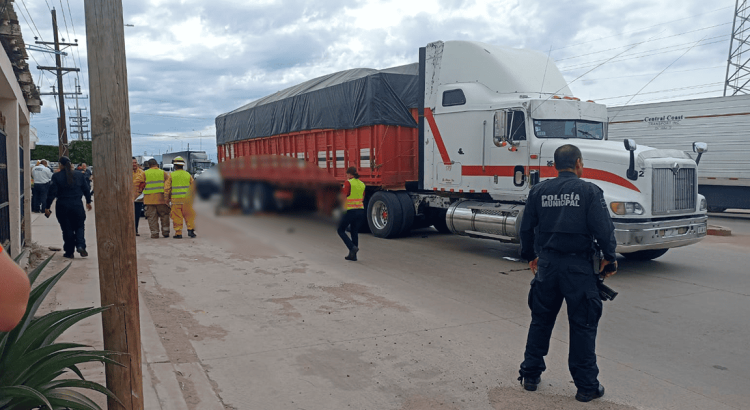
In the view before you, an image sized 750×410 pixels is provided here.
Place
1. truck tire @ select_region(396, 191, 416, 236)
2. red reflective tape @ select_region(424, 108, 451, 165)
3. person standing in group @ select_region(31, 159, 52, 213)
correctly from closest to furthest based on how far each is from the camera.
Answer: red reflective tape @ select_region(424, 108, 451, 165)
truck tire @ select_region(396, 191, 416, 236)
person standing in group @ select_region(31, 159, 52, 213)

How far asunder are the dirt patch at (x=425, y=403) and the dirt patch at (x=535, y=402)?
1.08ft

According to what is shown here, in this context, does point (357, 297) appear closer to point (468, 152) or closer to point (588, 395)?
point (588, 395)

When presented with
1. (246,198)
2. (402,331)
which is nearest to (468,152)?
(246,198)

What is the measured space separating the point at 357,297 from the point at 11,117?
5.87 metres

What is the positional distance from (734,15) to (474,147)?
17.9 m

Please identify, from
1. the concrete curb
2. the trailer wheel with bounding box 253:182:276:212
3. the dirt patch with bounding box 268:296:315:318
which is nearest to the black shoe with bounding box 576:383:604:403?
the dirt patch with bounding box 268:296:315:318

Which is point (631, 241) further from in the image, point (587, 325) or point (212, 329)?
point (212, 329)

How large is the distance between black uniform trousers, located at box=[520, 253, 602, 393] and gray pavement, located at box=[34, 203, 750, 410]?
24cm

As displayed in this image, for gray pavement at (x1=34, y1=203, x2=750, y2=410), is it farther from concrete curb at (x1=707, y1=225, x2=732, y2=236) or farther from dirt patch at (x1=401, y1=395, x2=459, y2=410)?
concrete curb at (x1=707, y1=225, x2=732, y2=236)

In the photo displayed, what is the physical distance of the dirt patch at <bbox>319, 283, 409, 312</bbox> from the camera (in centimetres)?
688

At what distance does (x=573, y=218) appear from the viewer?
4164mm

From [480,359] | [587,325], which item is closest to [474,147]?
[480,359]

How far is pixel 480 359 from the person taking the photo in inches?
199


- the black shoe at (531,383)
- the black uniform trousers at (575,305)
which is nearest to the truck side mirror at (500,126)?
the black uniform trousers at (575,305)
